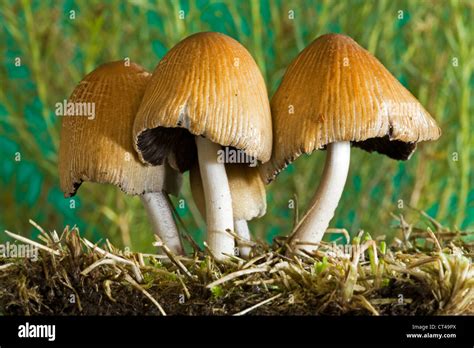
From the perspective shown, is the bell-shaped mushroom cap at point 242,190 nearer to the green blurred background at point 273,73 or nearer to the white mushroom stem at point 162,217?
the white mushroom stem at point 162,217

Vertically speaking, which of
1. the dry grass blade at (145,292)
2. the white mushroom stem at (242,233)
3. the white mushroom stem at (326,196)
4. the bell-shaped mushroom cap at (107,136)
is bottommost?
the dry grass blade at (145,292)

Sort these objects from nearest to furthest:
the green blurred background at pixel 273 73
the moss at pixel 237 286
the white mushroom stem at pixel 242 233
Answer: the moss at pixel 237 286 < the white mushroom stem at pixel 242 233 < the green blurred background at pixel 273 73

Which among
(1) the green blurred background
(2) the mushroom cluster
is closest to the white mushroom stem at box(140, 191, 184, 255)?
(2) the mushroom cluster

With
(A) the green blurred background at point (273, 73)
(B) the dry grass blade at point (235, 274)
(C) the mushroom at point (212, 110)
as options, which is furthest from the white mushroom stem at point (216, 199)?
(A) the green blurred background at point (273, 73)

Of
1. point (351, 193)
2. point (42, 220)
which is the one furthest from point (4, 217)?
point (351, 193)

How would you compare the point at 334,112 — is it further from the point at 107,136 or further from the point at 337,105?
the point at 107,136

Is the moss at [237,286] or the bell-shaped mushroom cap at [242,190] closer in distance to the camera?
the moss at [237,286]

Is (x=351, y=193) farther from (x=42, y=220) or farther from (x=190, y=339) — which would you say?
(x=190, y=339)

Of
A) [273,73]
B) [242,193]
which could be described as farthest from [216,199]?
[273,73]
